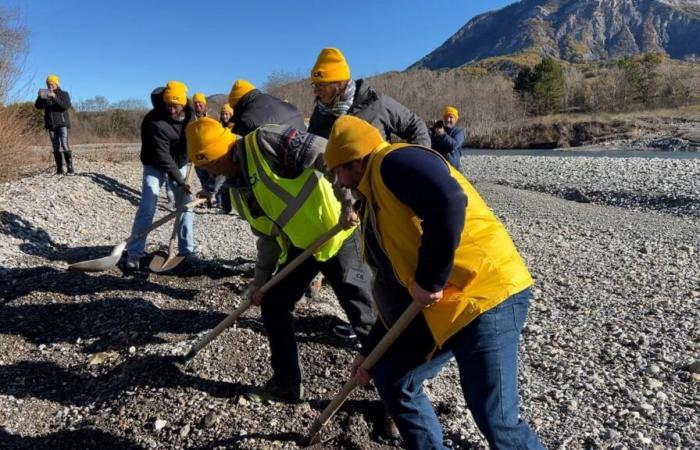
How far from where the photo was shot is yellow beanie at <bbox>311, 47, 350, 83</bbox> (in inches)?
150

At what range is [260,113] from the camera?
4.68m

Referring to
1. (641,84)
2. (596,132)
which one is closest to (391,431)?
(596,132)

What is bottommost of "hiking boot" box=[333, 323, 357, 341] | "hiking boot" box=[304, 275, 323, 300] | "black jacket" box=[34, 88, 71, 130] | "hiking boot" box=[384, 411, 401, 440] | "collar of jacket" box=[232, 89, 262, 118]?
"hiking boot" box=[384, 411, 401, 440]

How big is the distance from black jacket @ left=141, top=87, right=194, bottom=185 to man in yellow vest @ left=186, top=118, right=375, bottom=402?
294 centimetres

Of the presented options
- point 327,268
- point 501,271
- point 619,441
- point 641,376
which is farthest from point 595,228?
point 501,271

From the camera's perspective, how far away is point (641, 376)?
397 centimetres

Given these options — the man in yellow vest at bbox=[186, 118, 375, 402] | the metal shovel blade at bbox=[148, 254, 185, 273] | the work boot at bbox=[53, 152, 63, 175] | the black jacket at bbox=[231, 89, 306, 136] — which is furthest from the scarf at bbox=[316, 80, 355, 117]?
the work boot at bbox=[53, 152, 63, 175]

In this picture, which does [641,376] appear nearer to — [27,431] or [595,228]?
[27,431]

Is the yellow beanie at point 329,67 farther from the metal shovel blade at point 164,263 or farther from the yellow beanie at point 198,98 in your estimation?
the yellow beanie at point 198,98

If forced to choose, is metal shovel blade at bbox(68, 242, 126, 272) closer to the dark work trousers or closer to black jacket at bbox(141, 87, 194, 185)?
black jacket at bbox(141, 87, 194, 185)

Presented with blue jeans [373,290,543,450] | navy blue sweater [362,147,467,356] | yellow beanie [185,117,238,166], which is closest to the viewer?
navy blue sweater [362,147,467,356]

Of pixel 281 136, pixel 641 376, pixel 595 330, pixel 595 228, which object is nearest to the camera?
pixel 281 136

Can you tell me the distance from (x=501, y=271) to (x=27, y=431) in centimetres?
305

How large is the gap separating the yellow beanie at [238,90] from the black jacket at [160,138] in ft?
4.27
